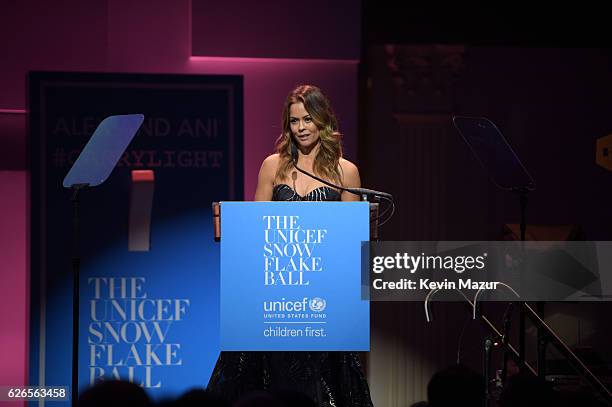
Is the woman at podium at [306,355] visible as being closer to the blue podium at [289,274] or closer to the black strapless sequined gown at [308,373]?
the black strapless sequined gown at [308,373]

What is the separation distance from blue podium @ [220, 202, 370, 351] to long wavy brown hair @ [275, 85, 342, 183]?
1.77 feet

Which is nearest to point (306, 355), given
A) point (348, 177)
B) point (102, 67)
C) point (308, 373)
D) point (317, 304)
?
point (308, 373)

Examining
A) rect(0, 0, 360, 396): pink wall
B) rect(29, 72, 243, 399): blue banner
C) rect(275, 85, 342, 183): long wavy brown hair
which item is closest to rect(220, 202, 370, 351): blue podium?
rect(275, 85, 342, 183): long wavy brown hair

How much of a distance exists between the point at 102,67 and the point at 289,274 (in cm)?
248

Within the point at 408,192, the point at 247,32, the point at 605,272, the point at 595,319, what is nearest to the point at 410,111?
the point at 408,192

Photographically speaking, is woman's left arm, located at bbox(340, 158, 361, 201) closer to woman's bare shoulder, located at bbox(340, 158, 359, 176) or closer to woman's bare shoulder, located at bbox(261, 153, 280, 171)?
woman's bare shoulder, located at bbox(340, 158, 359, 176)

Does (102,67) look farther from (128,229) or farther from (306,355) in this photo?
(306,355)

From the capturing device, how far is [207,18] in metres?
5.83

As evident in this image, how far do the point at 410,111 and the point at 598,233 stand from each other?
56.3 inches

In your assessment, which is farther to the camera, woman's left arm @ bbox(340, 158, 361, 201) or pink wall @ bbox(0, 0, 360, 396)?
pink wall @ bbox(0, 0, 360, 396)

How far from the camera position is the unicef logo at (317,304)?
3.80 m

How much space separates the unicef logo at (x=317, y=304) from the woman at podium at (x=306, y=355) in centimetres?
50

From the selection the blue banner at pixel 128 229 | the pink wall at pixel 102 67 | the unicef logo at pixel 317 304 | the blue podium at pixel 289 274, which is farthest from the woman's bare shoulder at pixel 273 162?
the pink wall at pixel 102 67

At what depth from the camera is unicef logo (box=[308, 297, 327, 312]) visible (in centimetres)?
380
